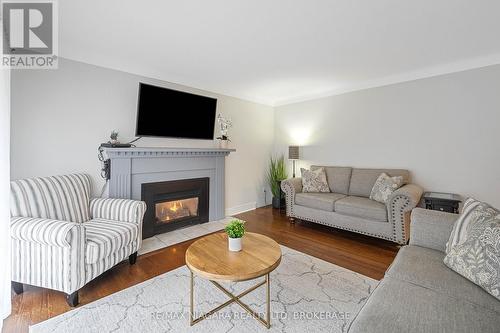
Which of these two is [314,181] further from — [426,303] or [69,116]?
[69,116]

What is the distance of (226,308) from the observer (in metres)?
1.71

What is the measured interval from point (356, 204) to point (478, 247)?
1.86 meters

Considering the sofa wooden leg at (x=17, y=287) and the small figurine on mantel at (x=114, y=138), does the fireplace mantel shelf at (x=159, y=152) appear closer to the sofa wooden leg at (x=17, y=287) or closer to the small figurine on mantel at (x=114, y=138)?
the small figurine on mantel at (x=114, y=138)

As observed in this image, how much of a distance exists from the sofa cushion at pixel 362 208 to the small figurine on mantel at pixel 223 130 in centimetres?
203

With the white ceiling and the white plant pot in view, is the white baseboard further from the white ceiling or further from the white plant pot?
the white plant pot

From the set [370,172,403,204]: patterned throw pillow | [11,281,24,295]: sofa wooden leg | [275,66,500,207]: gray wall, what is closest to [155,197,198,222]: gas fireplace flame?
[11,281,24,295]: sofa wooden leg

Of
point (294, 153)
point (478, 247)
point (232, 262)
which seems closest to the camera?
point (478, 247)

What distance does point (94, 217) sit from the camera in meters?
2.45

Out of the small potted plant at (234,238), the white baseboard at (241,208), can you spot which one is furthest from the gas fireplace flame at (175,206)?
the small potted plant at (234,238)

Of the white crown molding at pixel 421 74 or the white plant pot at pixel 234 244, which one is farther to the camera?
the white crown molding at pixel 421 74

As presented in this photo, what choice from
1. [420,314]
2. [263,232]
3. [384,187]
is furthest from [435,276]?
[263,232]

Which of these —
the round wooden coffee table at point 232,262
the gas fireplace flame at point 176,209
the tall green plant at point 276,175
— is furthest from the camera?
the tall green plant at point 276,175

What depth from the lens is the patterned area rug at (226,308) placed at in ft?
4.98

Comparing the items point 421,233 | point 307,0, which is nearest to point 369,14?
point 307,0
